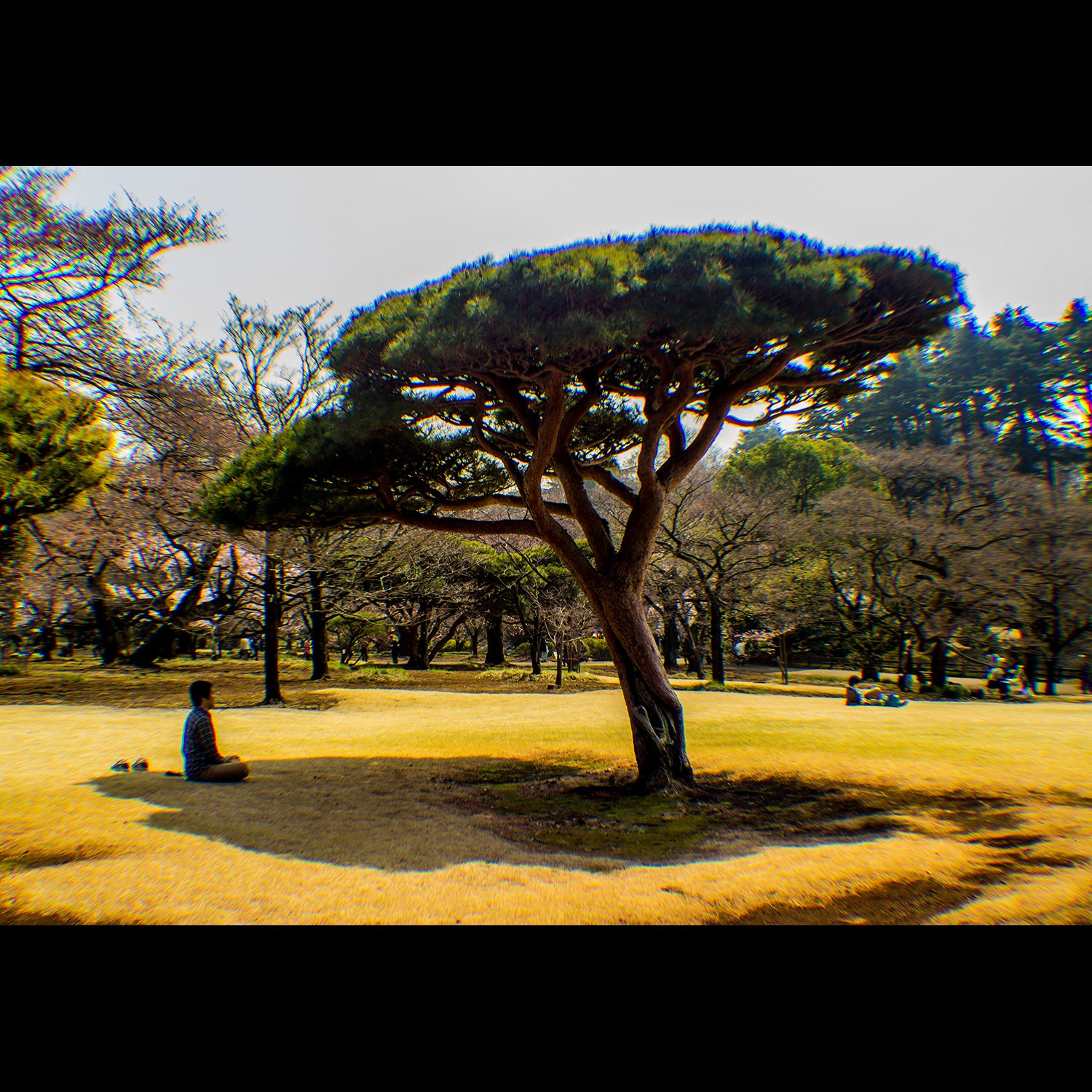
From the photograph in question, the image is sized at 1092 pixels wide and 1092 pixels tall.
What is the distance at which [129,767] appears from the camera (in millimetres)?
6762

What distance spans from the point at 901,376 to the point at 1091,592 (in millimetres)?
24757

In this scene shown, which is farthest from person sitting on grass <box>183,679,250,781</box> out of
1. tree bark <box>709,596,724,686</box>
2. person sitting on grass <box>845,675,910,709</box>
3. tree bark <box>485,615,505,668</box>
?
tree bark <box>485,615,505,668</box>

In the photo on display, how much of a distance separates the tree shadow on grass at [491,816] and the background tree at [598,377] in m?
0.96

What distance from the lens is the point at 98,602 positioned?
59.8ft

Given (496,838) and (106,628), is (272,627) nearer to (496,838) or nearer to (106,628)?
(106,628)

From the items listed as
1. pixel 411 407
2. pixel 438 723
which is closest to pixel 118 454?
pixel 438 723

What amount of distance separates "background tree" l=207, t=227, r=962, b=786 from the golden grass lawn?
237 cm

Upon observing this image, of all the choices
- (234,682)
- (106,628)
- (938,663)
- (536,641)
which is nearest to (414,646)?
(536,641)

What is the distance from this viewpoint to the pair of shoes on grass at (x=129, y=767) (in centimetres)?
667

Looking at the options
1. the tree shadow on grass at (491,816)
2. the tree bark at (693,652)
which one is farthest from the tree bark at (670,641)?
the tree shadow on grass at (491,816)

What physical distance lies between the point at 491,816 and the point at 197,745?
3265 mm

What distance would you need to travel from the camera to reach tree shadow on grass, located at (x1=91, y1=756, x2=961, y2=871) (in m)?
4.43

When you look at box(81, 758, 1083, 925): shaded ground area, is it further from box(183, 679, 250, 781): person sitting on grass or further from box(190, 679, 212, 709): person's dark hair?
box(190, 679, 212, 709): person's dark hair
